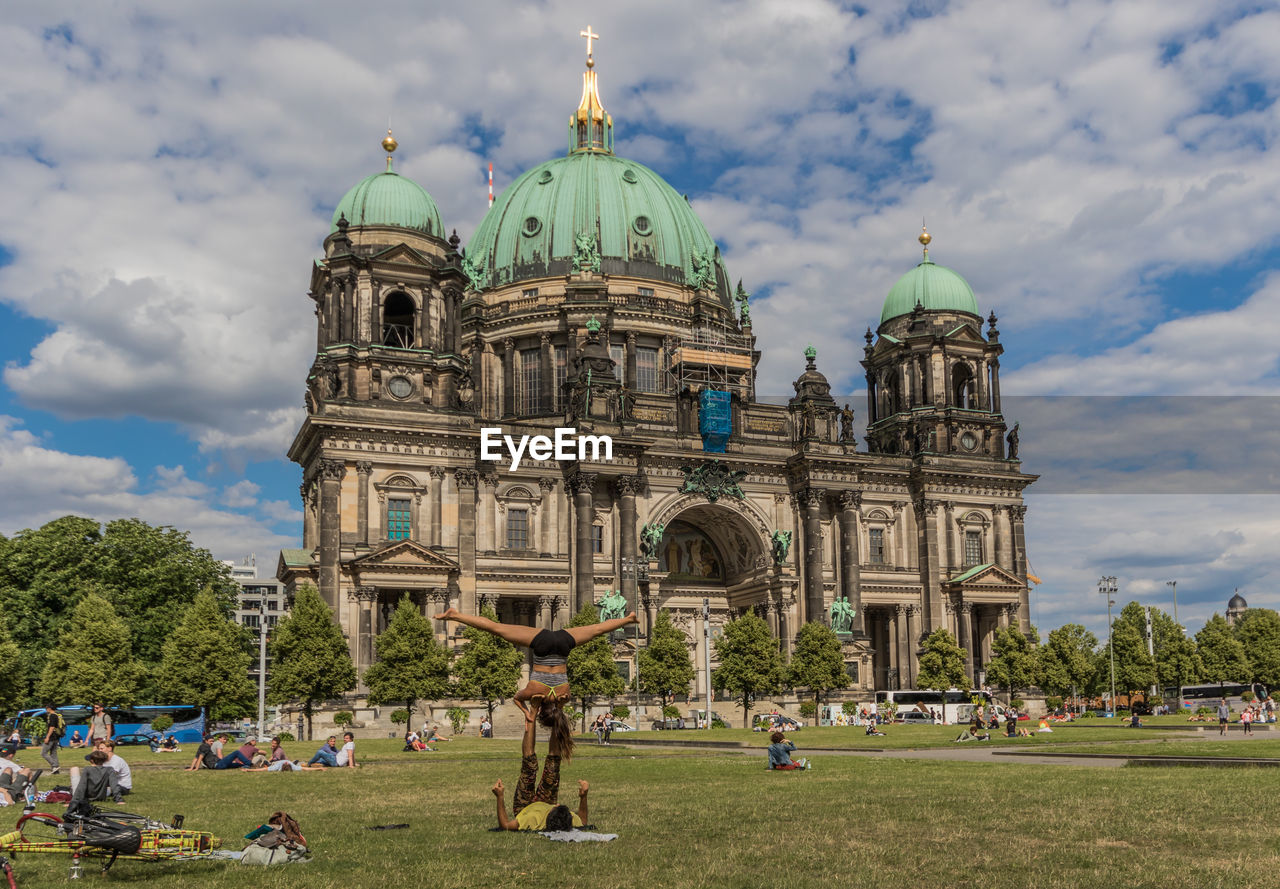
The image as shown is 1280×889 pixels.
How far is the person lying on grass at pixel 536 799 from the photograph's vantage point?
1762cm

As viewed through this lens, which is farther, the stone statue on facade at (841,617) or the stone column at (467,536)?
the stone statue on facade at (841,617)

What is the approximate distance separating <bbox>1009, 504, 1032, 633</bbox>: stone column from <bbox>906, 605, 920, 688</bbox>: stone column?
7591 mm

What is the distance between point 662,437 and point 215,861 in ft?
210

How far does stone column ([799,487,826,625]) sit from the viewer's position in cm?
7812

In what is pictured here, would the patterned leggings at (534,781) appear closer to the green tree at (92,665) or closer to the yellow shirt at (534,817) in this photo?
the yellow shirt at (534,817)

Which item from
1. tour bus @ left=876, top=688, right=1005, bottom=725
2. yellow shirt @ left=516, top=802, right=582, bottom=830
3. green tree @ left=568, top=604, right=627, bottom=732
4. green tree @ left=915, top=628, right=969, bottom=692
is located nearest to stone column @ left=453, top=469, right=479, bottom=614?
green tree @ left=568, top=604, right=627, bottom=732

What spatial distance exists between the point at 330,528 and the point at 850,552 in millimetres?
33337

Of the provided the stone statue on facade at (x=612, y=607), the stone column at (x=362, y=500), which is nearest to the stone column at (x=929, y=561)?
the stone statue on facade at (x=612, y=607)

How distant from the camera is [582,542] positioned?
2872 inches

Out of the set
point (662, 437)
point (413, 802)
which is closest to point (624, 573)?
point (662, 437)

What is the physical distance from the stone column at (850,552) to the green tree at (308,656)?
3377 centimetres

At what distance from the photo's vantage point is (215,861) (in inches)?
614

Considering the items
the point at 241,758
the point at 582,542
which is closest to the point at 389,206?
the point at 582,542

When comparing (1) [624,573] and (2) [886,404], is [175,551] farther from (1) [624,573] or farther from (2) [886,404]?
(2) [886,404]
